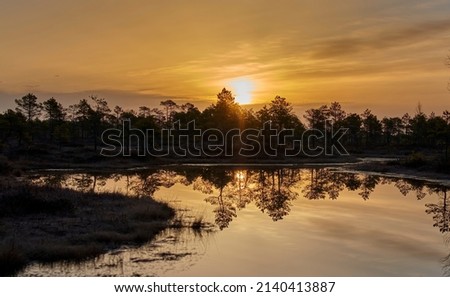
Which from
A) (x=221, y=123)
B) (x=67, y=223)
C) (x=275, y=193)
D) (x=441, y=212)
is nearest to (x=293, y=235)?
(x=67, y=223)

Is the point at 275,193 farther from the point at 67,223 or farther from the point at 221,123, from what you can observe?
the point at 221,123

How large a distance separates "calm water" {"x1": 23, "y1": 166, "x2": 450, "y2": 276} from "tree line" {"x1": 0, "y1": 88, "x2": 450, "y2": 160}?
4188 centimetres

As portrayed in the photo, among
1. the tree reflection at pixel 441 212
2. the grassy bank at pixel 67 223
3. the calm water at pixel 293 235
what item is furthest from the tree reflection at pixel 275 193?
the tree reflection at pixel 441 212

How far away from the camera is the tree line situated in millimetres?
98625

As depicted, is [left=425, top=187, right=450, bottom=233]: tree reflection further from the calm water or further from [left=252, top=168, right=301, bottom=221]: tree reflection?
[left=252, top=168, right=301, bottom=221]: tree reflection

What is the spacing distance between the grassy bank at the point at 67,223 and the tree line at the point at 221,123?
6180 centimetres

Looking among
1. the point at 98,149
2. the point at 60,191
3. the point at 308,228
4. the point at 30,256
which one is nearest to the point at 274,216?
the point at 308,228

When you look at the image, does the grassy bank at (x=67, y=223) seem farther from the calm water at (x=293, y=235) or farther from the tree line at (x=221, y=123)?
the tree line at (x=221, y=123)

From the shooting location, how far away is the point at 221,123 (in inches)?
4751

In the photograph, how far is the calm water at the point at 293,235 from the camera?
771 inches

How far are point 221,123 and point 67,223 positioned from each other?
315 feet

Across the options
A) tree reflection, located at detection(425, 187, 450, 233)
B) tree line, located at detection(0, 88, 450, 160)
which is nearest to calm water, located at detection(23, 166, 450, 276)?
tree reflection, located at detection(425, 187, 450, 233)
